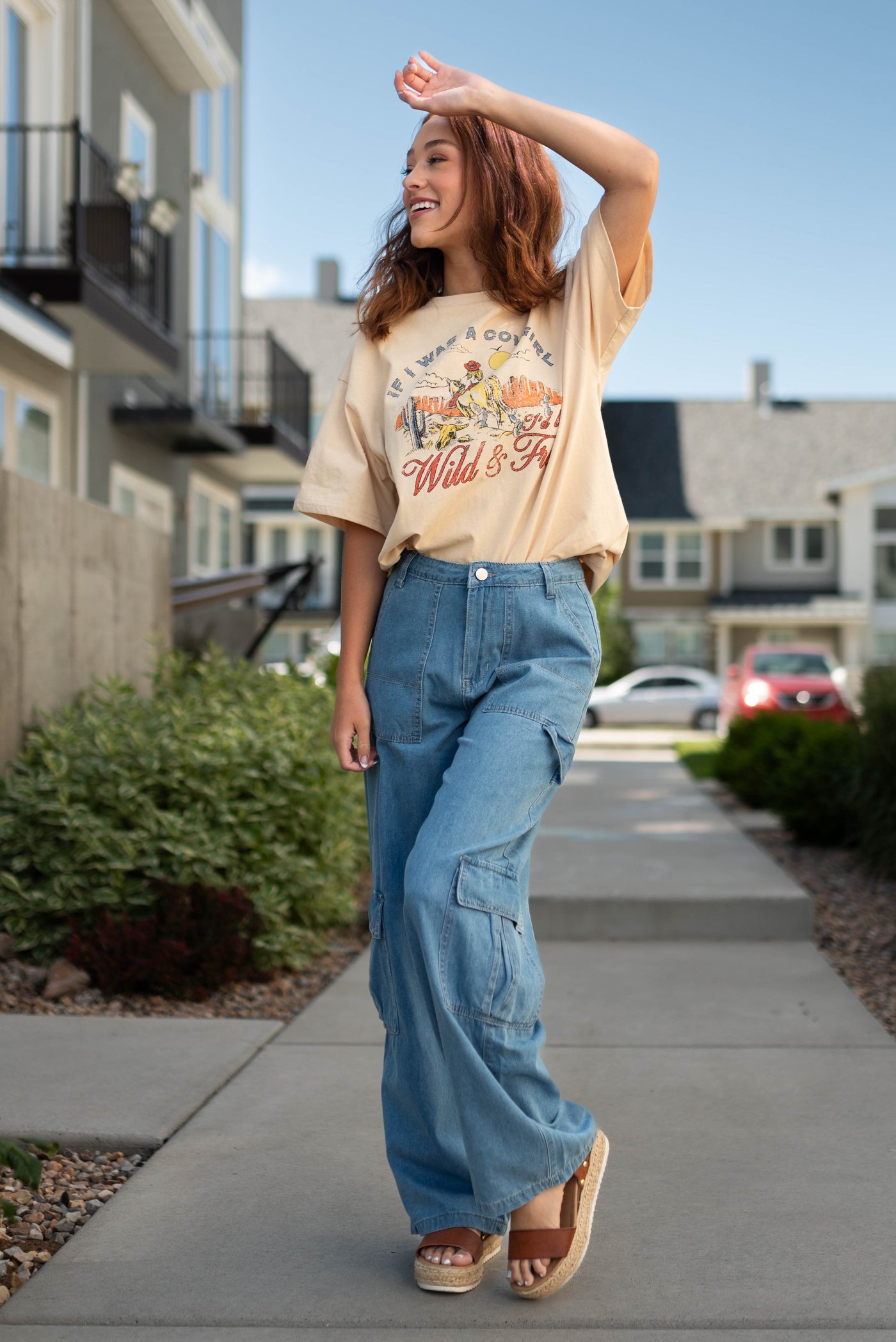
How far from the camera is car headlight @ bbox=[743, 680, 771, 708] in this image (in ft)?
63.2

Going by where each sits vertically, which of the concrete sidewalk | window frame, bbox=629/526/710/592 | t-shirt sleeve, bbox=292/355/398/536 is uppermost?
window frame, bbox=629/526/710/592

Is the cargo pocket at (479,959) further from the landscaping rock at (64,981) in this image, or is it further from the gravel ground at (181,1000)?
the landscaping rock at (64,981)

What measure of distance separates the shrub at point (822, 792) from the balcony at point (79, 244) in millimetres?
6255

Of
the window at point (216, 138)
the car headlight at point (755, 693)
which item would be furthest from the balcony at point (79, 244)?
the car headlight at point (755, 693)

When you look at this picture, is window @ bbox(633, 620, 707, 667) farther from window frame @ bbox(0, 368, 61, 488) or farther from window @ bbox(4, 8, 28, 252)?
window @ bbox(4, 8, 28, 252)

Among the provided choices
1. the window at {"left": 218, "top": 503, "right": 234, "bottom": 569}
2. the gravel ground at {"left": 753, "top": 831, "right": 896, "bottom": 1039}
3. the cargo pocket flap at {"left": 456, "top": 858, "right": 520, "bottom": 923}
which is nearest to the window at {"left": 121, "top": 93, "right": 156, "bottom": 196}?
the window at {"left": 218, "top": 503, "right": 234, "bottom": 569}

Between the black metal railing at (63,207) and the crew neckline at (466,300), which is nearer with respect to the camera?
the crew neckline at (466,300)

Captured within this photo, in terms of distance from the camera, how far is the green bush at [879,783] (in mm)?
7094

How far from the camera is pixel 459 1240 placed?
2.30 metres

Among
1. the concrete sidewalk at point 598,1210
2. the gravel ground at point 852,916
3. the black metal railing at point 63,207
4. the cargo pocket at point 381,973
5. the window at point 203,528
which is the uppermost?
the black metal railing at point 63,207

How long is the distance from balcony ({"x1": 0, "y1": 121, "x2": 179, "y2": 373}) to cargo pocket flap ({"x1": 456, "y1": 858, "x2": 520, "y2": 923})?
29.5 ft

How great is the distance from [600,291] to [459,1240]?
5.50 ft

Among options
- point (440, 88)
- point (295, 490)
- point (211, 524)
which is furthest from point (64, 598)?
point (295, 490)

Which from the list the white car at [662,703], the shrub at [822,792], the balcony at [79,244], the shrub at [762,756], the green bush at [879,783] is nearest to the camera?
the green bush at [879,783]
